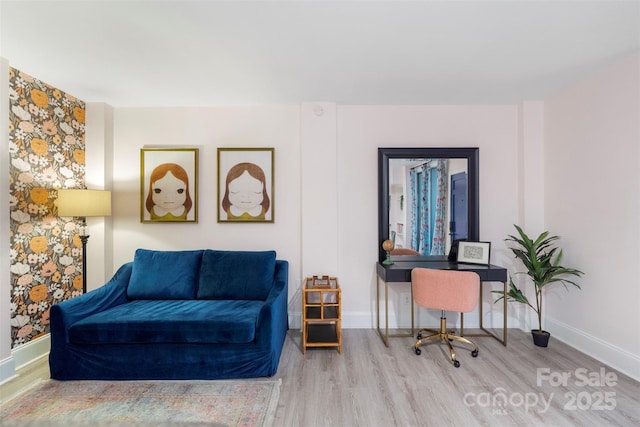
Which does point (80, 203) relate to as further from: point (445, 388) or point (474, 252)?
point (474, 252)

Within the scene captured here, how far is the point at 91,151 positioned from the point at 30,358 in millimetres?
2048

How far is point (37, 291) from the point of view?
2.70 m

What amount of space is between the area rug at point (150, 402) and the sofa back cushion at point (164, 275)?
818mm

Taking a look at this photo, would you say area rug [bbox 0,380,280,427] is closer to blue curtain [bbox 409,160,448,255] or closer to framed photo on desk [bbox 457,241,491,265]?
blue curtain [bbox 409,160,448,255]

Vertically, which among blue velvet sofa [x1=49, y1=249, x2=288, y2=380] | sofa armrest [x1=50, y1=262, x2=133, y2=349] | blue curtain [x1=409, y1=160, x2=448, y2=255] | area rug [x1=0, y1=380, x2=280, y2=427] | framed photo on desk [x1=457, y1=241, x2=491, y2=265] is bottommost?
area rug [x1=0, y1=380, x2=280, y2=427]

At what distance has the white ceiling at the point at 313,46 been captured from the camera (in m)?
1.86

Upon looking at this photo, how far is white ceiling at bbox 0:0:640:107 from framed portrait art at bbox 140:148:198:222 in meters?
0.61

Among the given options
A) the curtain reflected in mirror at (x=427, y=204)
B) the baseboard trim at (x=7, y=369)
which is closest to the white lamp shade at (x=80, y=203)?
the baseboard trim at (x=7, y=369)

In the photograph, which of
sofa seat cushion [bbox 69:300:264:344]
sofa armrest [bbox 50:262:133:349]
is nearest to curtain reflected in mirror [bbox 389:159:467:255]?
sofa seat cushion [bbox 69:300:264:344]

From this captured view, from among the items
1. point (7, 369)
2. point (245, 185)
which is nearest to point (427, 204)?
point (245, 185)

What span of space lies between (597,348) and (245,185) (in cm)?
369

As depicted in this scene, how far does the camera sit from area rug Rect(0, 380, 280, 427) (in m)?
1.92


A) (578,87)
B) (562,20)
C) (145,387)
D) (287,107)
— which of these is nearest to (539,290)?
(578,87)

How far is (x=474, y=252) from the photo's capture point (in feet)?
10.4
